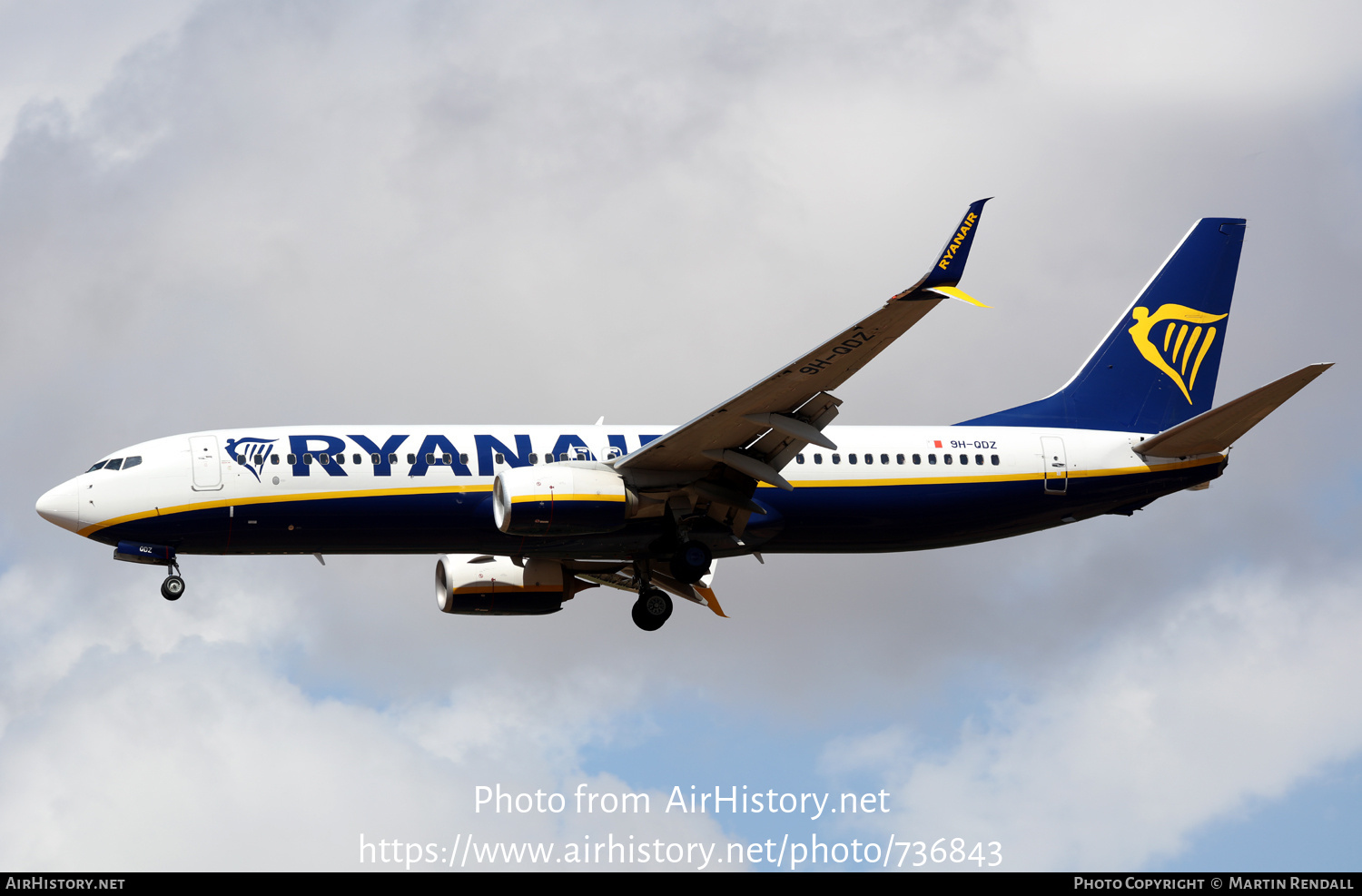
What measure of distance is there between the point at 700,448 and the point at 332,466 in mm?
8529

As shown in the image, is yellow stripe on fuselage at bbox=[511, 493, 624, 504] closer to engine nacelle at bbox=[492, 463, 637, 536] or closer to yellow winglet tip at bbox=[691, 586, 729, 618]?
engine nacelle at bbox=[492, 463, 637, 536]

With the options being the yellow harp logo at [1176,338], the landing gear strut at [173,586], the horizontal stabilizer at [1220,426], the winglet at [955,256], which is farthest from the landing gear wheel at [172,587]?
the yellow harp logo at [1176,338]

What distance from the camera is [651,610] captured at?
4147 cm

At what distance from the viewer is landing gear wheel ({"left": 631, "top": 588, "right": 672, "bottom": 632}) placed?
1634 inches

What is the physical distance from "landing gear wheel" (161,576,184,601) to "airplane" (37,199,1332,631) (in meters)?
0.04

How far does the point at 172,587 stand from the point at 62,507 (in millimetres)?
3104

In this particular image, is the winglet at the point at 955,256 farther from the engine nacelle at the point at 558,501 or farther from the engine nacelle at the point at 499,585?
the engine nacelle at the point at 499,585

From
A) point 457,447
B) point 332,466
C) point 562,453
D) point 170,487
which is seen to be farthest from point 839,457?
point 170,487

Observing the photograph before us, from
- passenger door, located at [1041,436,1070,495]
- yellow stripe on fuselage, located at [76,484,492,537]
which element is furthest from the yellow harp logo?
yellow stripe on fuselage, located at [76,484,492,537]

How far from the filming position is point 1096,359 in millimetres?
45250

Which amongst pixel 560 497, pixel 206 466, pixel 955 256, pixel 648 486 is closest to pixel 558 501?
pixel 560 497

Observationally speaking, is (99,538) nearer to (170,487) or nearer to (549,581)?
(170,487)

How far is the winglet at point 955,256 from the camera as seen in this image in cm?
2934
